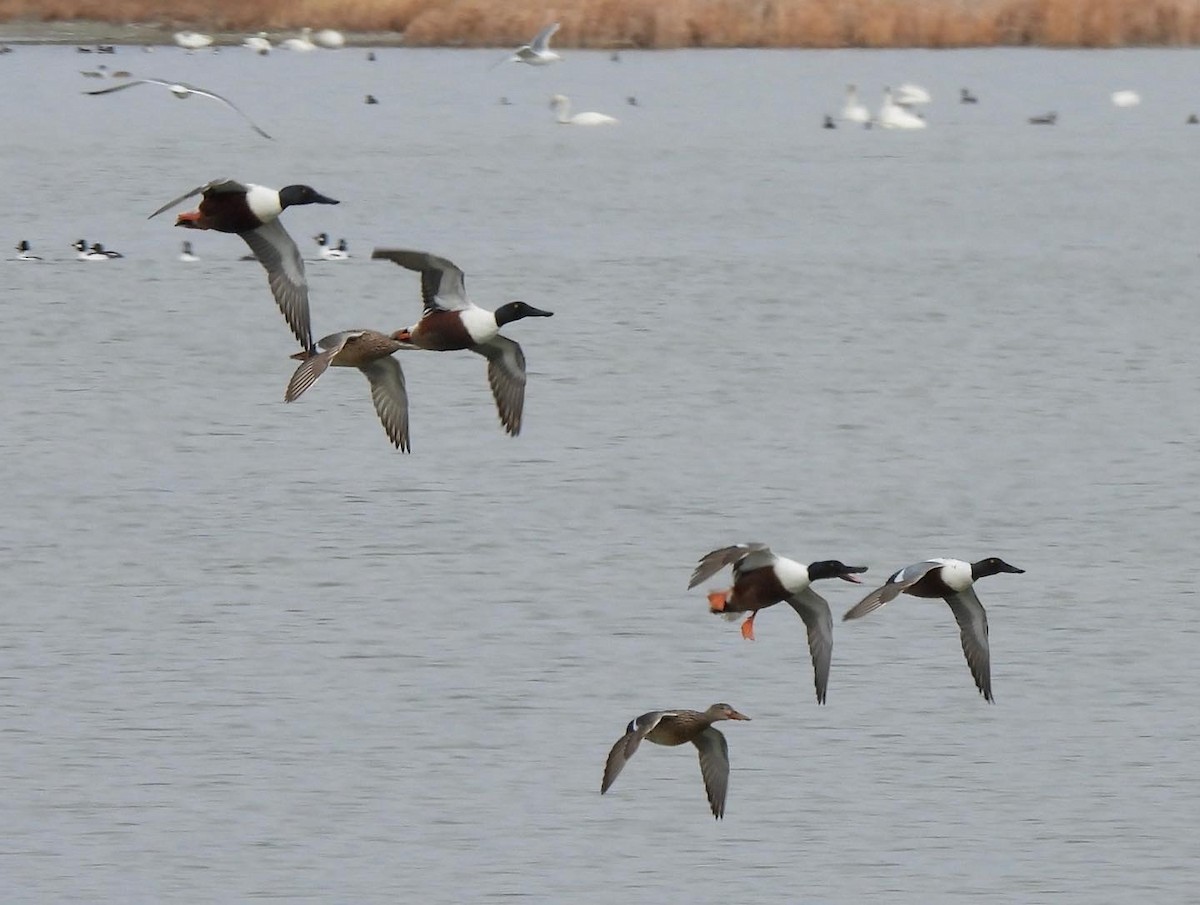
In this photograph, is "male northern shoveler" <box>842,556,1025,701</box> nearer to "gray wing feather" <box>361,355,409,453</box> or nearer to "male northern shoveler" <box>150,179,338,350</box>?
"gray wing feather" <box>361,355,409,453</box>

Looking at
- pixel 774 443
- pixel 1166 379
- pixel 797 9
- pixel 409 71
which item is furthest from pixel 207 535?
pixel 409 71

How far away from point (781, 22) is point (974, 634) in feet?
136

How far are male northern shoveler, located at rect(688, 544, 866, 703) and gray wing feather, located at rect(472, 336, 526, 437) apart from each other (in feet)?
3.48

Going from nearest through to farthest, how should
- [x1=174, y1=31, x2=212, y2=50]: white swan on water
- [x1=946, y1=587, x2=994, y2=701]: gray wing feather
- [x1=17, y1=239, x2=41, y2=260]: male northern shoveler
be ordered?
[x1=946, y1=587, x2=994, y2=701]: gray wing feather < [x1=17, y1=239, x2=41, y2=260]: male northern shoveler < [x1=174, y1=31, x2=212, y2=50]: white swan on water

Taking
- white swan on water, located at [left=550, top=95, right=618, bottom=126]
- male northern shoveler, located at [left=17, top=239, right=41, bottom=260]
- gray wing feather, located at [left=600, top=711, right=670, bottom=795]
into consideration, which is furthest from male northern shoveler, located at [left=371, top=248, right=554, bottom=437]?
white swan on water, located at [left=550, top=95, right=618, bottom=126]

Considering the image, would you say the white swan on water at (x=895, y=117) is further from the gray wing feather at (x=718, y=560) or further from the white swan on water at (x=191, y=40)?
the gray wing feather at (x=718, y=560)

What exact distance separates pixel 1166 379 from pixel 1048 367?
4.44 feet

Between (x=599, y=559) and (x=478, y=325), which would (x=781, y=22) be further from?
(x=478, y=325)

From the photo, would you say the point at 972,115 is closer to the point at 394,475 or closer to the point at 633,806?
the point at 394,475

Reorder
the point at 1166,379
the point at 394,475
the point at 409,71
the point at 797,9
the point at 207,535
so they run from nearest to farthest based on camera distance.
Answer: the point at 207,535, the point at 394,475, the point at 1166,379, the point at 797,9, the point at 409,71

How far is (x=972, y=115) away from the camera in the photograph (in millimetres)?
52094

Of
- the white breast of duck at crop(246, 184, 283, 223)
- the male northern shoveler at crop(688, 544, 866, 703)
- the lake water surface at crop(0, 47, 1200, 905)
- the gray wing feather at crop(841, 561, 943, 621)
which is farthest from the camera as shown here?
the lake water surface at crop(0, 47, 1200, 905)

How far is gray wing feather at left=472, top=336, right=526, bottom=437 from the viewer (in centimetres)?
1028

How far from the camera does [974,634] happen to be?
10625 millimetres
